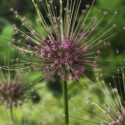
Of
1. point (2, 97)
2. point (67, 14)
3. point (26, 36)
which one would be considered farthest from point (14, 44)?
point (2, 97)

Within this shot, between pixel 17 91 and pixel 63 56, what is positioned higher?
pixel 63 56

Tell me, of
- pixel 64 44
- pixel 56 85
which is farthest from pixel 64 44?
pixel 56 85

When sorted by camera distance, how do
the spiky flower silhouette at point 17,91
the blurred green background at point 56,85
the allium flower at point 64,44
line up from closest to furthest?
the allium flower at point 64,44 → the blurred green background at point 56,85 → the spiky flower silhouette at point 17,91

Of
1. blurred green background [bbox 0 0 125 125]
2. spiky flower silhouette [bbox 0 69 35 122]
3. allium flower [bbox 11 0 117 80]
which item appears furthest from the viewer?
spiky flower silhouette [bbox 0 69 35 122]

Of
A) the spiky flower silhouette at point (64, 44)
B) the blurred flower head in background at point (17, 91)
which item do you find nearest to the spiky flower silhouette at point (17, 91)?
the blurred flower head in background at point (17, 91)

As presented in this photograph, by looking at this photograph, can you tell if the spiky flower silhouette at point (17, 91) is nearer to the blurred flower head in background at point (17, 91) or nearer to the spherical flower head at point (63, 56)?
the blurred flower head in background at point (17, 91)

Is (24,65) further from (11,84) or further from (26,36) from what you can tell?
(11,84)

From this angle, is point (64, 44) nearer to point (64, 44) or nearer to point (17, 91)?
point (64, 44)

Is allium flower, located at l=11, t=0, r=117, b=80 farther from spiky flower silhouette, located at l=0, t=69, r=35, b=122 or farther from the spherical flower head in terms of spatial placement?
spiky flower silhouette, located at l=0, t=69, r=35, b=122

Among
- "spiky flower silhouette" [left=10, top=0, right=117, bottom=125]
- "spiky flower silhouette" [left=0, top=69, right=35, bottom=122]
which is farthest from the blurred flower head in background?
"spiky flower silhouette" [left=10, top=0, right=117, bottom=125]
